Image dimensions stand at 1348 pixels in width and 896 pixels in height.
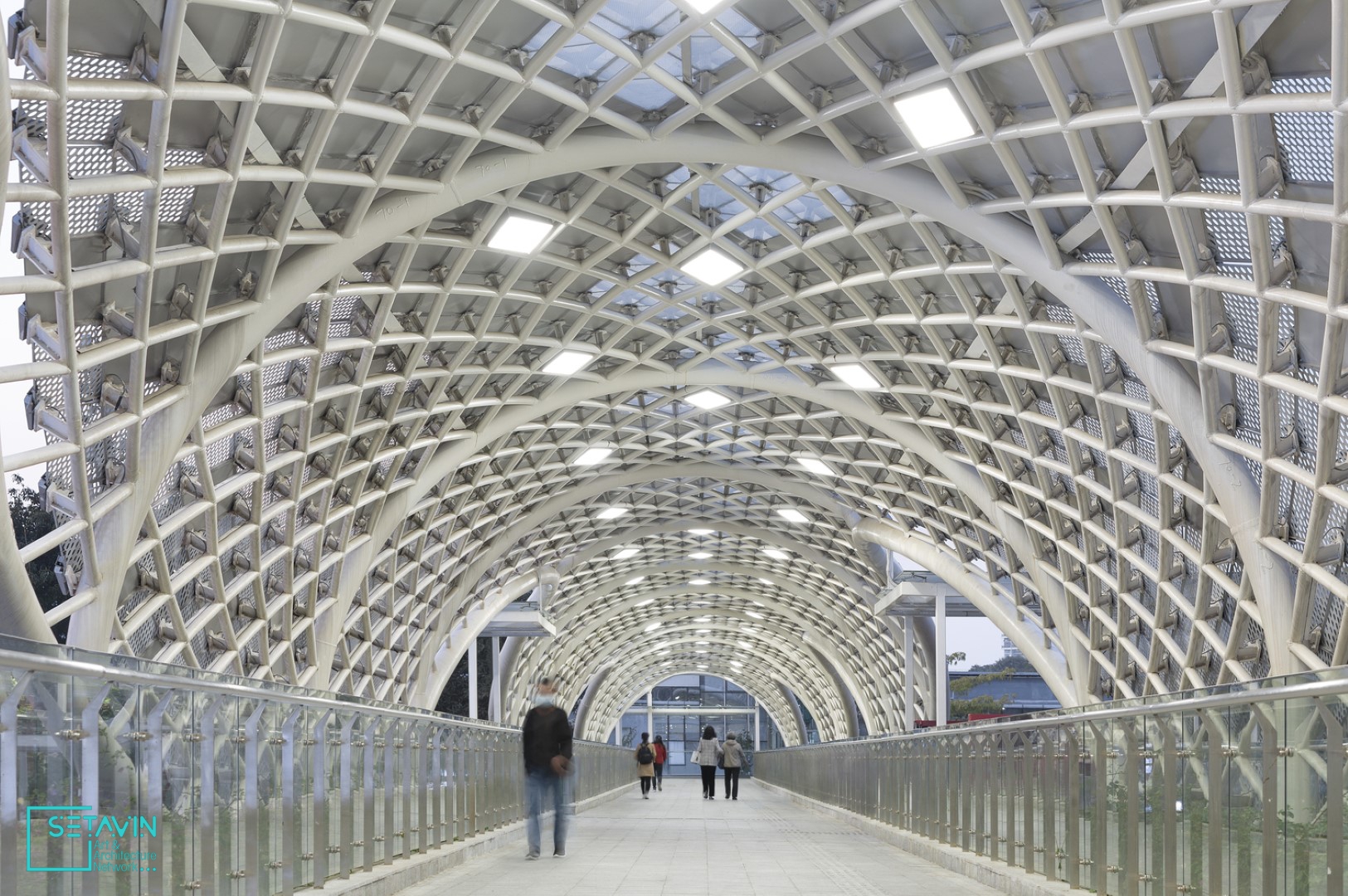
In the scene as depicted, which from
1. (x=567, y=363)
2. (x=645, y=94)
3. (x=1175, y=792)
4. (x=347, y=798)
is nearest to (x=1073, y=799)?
(x=1175, y=792)

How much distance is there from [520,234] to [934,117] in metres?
10.5

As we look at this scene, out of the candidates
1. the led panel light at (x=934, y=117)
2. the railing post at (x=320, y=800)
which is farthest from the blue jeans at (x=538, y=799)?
the led panel light at (x=934, y=117)

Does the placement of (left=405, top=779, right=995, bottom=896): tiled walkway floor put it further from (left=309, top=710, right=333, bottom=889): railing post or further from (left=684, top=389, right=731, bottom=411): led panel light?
(left=684, top=389, right=731, bottom=411): led panel light

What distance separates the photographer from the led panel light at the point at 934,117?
2283cm

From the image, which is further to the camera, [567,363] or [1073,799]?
[567,363]

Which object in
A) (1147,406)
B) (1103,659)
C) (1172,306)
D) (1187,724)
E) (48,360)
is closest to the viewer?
(1187,724)

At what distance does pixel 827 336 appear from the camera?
123 ft

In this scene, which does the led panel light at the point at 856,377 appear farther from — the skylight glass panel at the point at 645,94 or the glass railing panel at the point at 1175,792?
the glass railing panel at the point at 1175,792

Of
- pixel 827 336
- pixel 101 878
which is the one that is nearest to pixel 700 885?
pixel 101 878

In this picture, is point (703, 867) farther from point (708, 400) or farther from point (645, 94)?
point (708, 400)

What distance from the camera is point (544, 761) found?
1847 cm

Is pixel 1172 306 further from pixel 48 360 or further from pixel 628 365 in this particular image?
pixel 48 360

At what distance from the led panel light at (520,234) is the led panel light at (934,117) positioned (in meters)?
9.39

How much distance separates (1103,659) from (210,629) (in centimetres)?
2924
